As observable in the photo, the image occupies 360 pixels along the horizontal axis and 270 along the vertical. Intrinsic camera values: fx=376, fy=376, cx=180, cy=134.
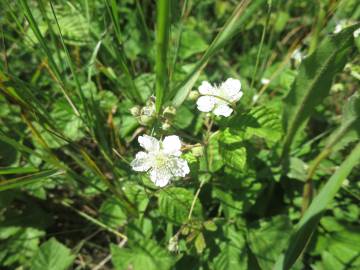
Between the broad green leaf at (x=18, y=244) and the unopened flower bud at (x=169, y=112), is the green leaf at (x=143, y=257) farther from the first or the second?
the unopened flower bud at (x=169, y=112)

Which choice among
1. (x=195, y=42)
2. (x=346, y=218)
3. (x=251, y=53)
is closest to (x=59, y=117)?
(x=195, y=42)

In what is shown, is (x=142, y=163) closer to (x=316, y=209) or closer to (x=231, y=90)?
(x=231, y=90)

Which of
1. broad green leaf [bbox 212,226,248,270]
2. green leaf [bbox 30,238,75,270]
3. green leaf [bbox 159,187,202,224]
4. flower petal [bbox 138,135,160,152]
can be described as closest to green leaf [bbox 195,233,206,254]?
green leaf [bbox 159,187,202,224]

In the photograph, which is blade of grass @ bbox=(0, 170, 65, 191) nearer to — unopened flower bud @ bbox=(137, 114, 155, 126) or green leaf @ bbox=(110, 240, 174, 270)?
unopened flower bud @ bbox=(137, 114, 155, 126)

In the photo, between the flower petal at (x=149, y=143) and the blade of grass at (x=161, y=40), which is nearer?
the blade of grass at (x=161, y=40)

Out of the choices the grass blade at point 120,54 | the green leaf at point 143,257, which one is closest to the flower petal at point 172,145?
the grass blade at point 120,54

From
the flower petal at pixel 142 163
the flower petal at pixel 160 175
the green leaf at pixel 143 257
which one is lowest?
the green leaf at pixel 143 257
